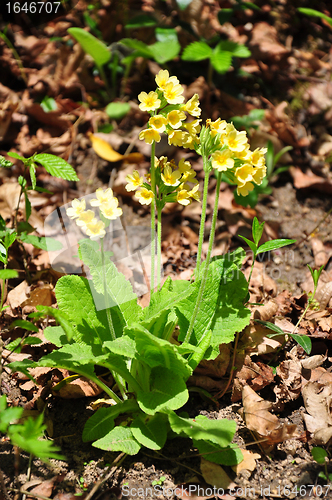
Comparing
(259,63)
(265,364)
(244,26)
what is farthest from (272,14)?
(265,364)

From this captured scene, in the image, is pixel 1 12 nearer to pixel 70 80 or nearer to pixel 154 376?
pixel 70 80

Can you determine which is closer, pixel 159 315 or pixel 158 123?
pixel 158 123

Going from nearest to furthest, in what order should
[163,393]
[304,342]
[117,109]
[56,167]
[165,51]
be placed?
[163,393] → [304,342] → [56,167] → [165,51] → [117,109]

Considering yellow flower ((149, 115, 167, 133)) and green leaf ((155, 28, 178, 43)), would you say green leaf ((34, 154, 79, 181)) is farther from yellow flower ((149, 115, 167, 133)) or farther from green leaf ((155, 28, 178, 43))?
green leaf ((155, 28, 178, 43))

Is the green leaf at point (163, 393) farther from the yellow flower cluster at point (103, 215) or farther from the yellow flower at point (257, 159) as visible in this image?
the yellow flower at point (257, 159)

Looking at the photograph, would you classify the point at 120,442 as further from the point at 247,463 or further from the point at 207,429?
the point at 247,463

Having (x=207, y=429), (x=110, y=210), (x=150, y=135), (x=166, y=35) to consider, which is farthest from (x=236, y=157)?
(x=166, y=35)

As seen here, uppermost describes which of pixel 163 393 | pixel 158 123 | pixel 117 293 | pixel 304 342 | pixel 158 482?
pixel 158 123
